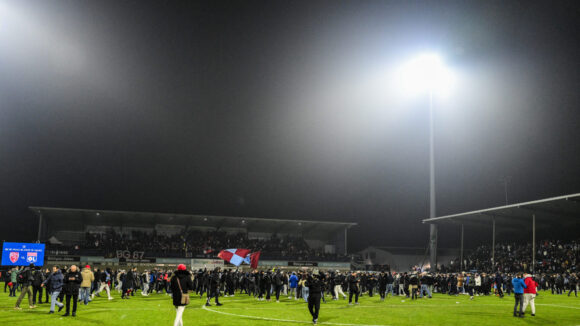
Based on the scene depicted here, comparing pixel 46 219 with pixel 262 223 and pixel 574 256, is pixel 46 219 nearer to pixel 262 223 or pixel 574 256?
pixel 262 223

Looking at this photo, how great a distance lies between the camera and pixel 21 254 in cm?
4025

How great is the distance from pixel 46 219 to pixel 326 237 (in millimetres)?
36052

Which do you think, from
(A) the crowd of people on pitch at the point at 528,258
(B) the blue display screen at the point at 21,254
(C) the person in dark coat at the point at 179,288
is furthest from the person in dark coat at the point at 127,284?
(A) the crowd of people on pitch at the point at 528,258

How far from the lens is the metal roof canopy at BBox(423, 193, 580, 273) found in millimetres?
39856

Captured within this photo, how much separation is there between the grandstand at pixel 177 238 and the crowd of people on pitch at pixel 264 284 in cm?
1266

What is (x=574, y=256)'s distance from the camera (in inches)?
1651

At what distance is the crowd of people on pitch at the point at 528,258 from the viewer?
4189cm

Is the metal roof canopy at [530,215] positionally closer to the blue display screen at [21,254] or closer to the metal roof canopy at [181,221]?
the metal roof canopy at [181,221]

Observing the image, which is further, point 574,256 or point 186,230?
point 186,230

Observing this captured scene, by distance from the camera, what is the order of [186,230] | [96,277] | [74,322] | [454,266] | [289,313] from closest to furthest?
[74,322] → [289,313] → [96,277] → [454,266] → [186,230]

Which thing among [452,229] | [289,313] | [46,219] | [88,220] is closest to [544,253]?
[452,229]

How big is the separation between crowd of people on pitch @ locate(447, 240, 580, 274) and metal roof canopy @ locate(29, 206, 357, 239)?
16.2 metres

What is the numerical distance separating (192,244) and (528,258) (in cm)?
3760

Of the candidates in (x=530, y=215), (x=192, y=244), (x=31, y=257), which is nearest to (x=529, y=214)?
(x=530, y=215)
